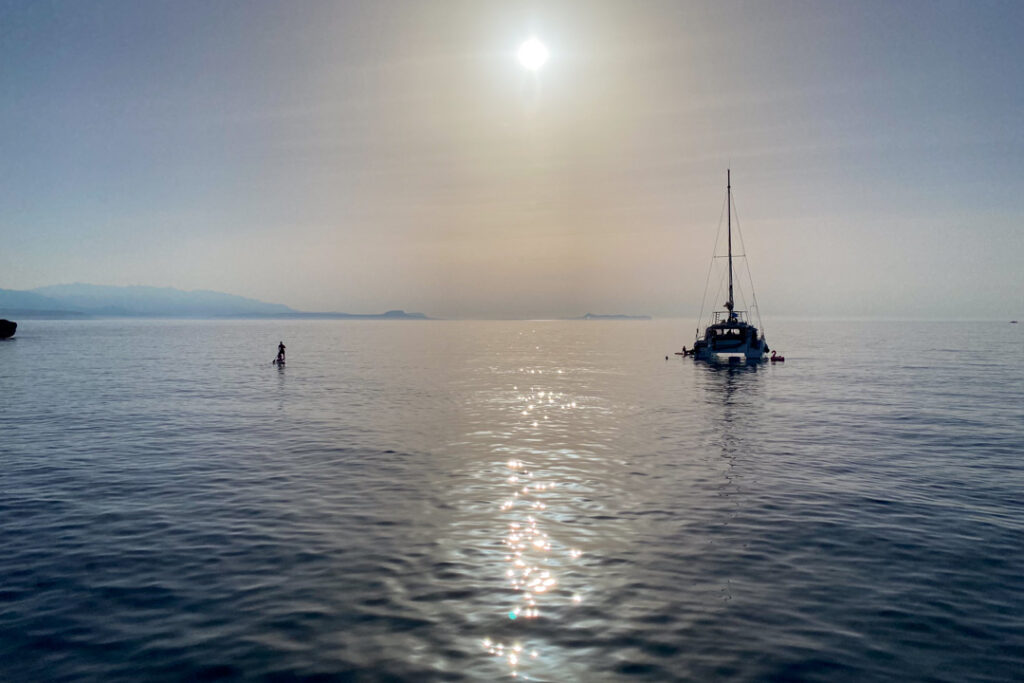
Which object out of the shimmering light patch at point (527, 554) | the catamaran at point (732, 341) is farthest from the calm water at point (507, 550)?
the catamaran at point (732, 341)

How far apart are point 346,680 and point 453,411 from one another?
2831 centimetres

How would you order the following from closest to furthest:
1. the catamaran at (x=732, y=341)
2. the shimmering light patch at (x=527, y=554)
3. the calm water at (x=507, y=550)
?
the calm water at (x=507, y=550) → the shimmering light patch at (x=527, y=554) → the catamaran at (x=732, y=341)

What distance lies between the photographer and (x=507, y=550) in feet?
43.8

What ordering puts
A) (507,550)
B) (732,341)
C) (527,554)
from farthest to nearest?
1. (732,341)
2. (507,550)
3. (527,554)

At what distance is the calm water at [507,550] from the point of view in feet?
29.6

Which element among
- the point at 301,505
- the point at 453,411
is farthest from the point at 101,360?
the point at 301,505

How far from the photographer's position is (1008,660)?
8.98 meters

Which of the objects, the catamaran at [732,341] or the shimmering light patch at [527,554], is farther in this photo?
the catamaran at [732,341]

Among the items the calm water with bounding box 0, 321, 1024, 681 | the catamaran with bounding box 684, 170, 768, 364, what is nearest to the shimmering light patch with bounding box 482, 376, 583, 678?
the calm water with bounding box 0, 321, 1024, 681

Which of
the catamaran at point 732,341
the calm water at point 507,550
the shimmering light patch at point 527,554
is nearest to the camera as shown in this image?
the calm water at point 507,550

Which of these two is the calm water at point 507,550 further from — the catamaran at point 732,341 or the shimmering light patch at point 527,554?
the catamaran at point 732,341

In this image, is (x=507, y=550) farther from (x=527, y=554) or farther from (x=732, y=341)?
(x=732, y=341)

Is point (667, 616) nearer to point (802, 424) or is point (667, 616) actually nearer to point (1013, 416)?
point (802, 424)

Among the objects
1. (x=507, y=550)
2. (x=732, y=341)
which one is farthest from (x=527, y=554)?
(x=732, y=341)
